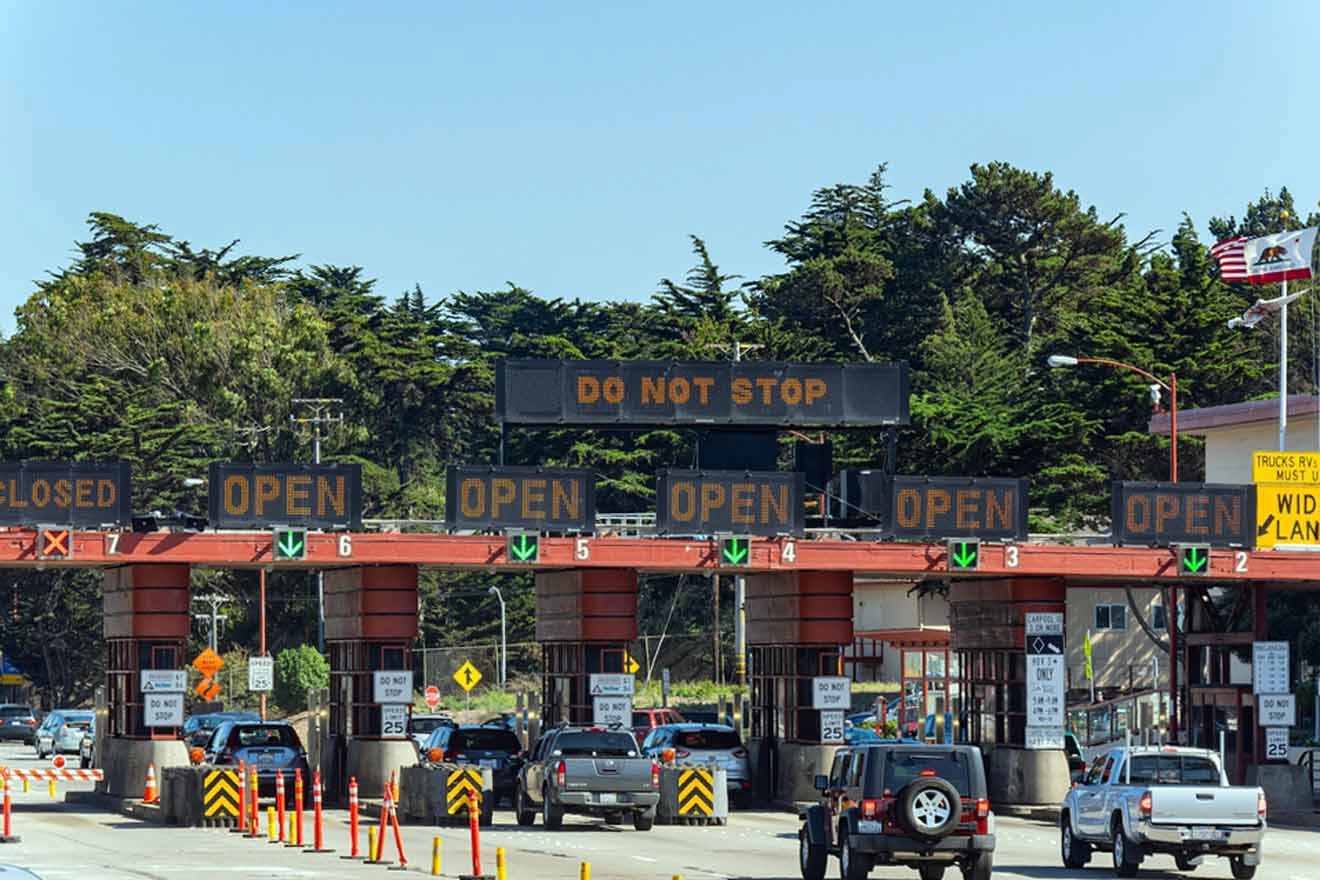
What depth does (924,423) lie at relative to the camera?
8369 cm

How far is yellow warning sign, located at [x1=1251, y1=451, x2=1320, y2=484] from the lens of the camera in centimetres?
5153

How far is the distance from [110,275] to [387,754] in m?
83.0

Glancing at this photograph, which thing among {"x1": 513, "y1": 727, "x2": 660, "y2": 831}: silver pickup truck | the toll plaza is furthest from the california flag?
{"x1": 513, "y1": 727, "x2": 660, "y2": 831}: silver pickup truck

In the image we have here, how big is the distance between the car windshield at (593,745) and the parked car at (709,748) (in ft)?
25.2

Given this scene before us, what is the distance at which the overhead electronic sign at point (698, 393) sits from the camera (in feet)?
164

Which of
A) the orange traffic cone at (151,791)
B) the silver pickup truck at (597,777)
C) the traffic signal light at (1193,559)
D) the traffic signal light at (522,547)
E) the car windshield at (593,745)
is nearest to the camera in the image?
the silver pickup truck at (597,777)

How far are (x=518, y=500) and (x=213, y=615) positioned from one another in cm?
5237

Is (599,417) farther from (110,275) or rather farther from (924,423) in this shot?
(110,275)

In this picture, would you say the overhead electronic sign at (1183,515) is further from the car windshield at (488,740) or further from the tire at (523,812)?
the tire at (523,812)

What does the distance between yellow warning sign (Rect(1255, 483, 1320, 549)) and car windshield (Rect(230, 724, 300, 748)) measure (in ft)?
67.3

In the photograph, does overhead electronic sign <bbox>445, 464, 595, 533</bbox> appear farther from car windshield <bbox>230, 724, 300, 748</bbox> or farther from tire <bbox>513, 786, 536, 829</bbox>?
tire <bbox>513, 786, 536, 829</bbox>

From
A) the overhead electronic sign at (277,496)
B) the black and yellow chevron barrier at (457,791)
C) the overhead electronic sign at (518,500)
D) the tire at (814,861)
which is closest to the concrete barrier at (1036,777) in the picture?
the overhead electronic sign at (518,500)

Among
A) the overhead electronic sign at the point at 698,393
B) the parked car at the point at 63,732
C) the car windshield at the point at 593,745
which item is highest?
the overhead electronic sign at the point at 698,393

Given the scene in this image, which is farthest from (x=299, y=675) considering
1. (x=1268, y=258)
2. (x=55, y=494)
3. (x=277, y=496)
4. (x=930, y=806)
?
(x=930, y=806)
